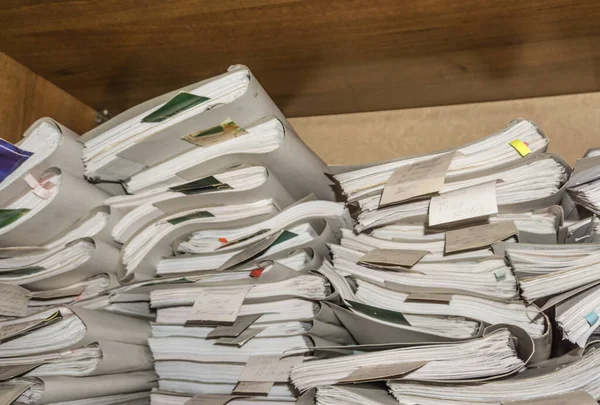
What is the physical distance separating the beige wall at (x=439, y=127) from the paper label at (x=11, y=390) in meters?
0.82

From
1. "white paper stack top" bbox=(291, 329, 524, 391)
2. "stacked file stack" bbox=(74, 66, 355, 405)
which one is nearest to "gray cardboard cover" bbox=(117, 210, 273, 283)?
"stacked file stack" bbox=(74, 66, 355, 405)

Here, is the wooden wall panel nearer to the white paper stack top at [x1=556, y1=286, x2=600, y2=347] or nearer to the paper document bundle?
the paper document bundle

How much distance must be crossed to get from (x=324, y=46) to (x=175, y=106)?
1.02ft

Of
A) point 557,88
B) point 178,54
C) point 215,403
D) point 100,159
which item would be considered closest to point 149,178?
point 100,159

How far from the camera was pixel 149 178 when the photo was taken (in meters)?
1.03

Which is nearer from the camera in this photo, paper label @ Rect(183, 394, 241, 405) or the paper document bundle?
the paper document bundle

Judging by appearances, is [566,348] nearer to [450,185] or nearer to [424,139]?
[450,185]

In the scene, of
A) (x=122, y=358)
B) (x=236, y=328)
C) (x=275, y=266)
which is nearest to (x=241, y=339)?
(x=236, y=328)

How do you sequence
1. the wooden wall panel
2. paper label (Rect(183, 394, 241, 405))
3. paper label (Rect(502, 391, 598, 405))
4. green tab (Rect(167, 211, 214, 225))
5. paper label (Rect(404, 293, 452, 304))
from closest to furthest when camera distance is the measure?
paper label (Rect(502, 391, 598, 405)) < paper label (Rect(404, 293, 452, 304)) < paper label (Rect(183, 394, 241, 405)) < green tab (Rect(167, 211, 214, 225)) < the wooden wall panel

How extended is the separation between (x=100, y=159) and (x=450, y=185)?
2.02ft

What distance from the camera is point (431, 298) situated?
2.62 ft

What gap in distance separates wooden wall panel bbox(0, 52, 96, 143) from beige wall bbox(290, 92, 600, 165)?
0.55 metres

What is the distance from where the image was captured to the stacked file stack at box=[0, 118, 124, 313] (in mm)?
993

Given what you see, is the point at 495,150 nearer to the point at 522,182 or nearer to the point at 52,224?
the point at 522,182
